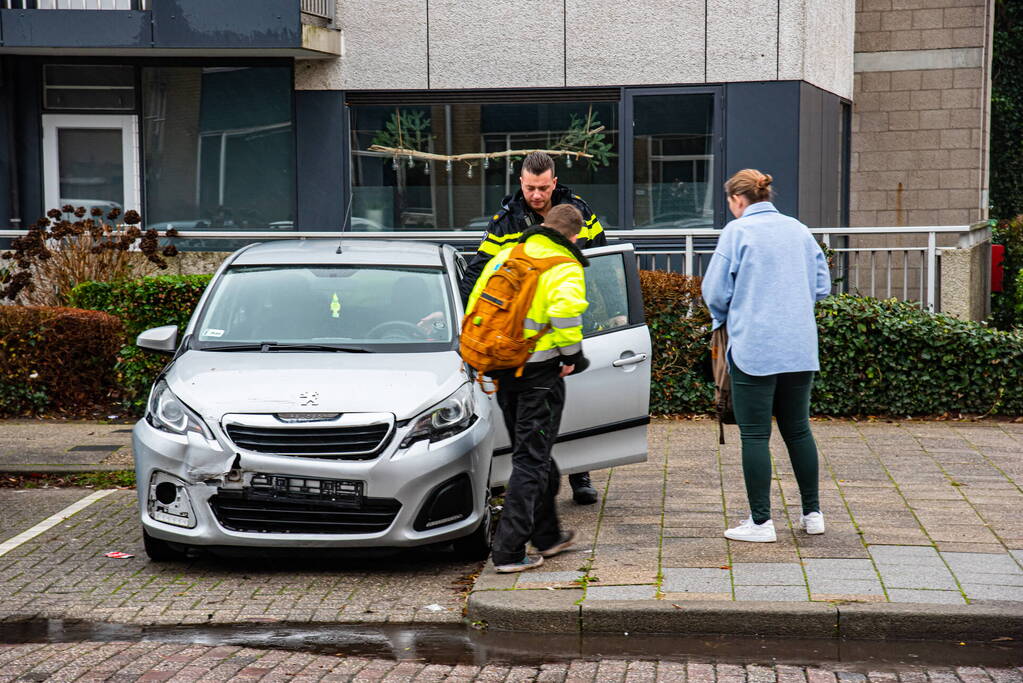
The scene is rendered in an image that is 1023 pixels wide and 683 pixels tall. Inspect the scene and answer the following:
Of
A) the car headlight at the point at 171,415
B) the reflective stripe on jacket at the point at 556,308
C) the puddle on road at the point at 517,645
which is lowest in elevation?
the puddle on road at the point at 517,645

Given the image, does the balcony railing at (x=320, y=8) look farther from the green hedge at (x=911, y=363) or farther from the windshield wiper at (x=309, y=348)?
the windshield wiper at (x=309, y=348)

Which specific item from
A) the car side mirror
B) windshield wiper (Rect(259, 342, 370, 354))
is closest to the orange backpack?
windshield wiper (Rect(259, 342, 370, 354))

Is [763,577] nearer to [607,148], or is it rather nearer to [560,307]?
[560,307]

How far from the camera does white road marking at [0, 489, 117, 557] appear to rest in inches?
267

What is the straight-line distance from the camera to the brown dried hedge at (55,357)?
34.4 ft

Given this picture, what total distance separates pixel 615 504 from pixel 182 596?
2.57 meters

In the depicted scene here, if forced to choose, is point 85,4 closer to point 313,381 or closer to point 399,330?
point 399,330

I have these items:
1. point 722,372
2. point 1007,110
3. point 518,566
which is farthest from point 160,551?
point 1007,110

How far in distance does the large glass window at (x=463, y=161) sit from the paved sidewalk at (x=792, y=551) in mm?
5547

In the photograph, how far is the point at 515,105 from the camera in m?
13.8

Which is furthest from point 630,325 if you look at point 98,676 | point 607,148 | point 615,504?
point 607,148

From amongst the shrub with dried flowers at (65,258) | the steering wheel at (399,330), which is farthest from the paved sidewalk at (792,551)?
the shrub with dried flowers at (65,258)

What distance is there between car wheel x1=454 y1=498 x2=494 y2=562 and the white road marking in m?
2.40

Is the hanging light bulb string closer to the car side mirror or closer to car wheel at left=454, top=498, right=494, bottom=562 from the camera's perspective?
the car side mirror
